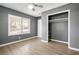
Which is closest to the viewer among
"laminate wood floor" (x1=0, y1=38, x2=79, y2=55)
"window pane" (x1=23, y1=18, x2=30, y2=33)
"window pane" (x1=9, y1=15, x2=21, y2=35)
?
"laminate wood floor" (x1=0, y1=38, x2=79, y2=55)

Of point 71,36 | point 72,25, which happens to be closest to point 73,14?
point 72,25

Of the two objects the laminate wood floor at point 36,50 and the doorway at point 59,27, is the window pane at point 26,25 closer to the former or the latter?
the doorway at point 59,27

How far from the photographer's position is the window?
426cm

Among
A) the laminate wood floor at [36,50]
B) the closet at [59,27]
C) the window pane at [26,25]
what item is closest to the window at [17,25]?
the window pane at [26,25]

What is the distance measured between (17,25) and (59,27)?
3270 mm

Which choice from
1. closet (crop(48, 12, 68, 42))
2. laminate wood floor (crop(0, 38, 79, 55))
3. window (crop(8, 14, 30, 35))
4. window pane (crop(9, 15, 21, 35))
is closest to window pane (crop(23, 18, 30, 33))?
window (crop(8, 14, 30, 35))

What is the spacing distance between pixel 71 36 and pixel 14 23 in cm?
388

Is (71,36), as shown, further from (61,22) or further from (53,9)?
(53,9)

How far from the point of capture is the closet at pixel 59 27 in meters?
4.29

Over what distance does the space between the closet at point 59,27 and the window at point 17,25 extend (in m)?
2.19

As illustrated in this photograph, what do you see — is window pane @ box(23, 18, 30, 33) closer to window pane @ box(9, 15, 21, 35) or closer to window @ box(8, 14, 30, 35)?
window @ box(8, 14, 30, 35)

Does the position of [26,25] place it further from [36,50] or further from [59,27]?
[36,50]

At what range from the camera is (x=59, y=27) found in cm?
472

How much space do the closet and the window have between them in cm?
219
